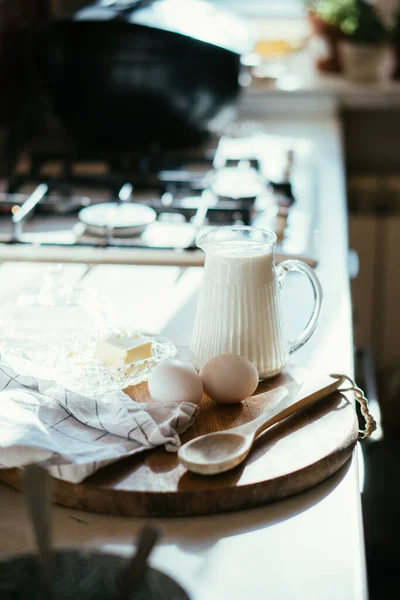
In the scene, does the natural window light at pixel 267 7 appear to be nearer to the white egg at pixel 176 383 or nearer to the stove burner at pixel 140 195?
the stove burner at pixel 140 195

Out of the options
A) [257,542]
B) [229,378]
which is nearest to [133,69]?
[229,378]

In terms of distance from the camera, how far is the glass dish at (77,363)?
708 millimetres

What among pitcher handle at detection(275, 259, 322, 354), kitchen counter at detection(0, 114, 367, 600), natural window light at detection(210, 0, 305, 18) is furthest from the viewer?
natural window light at detection(210, 0, 305, 18)

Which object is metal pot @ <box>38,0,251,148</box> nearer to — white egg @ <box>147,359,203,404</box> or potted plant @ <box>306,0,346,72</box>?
potted plant @ <box>306,0,346,72</box>

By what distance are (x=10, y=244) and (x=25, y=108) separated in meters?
0.84

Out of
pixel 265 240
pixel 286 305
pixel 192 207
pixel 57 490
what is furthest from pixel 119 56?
pixel 57 490

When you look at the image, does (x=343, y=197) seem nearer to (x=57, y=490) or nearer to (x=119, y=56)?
(x=119, y=56)

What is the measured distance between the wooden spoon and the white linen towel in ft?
0.08

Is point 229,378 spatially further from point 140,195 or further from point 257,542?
point 140,195

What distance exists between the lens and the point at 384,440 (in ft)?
6.56

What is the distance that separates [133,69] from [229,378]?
885 mm

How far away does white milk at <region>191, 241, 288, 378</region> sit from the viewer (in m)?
0.71

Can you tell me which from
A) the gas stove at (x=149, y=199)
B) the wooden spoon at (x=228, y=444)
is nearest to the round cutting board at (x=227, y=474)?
the wooden spoon at (x=228, y=444)

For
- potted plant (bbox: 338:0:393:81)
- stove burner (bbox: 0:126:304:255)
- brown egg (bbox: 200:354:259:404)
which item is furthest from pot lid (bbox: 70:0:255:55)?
brown egg (bbox: 200:354:259:404)
